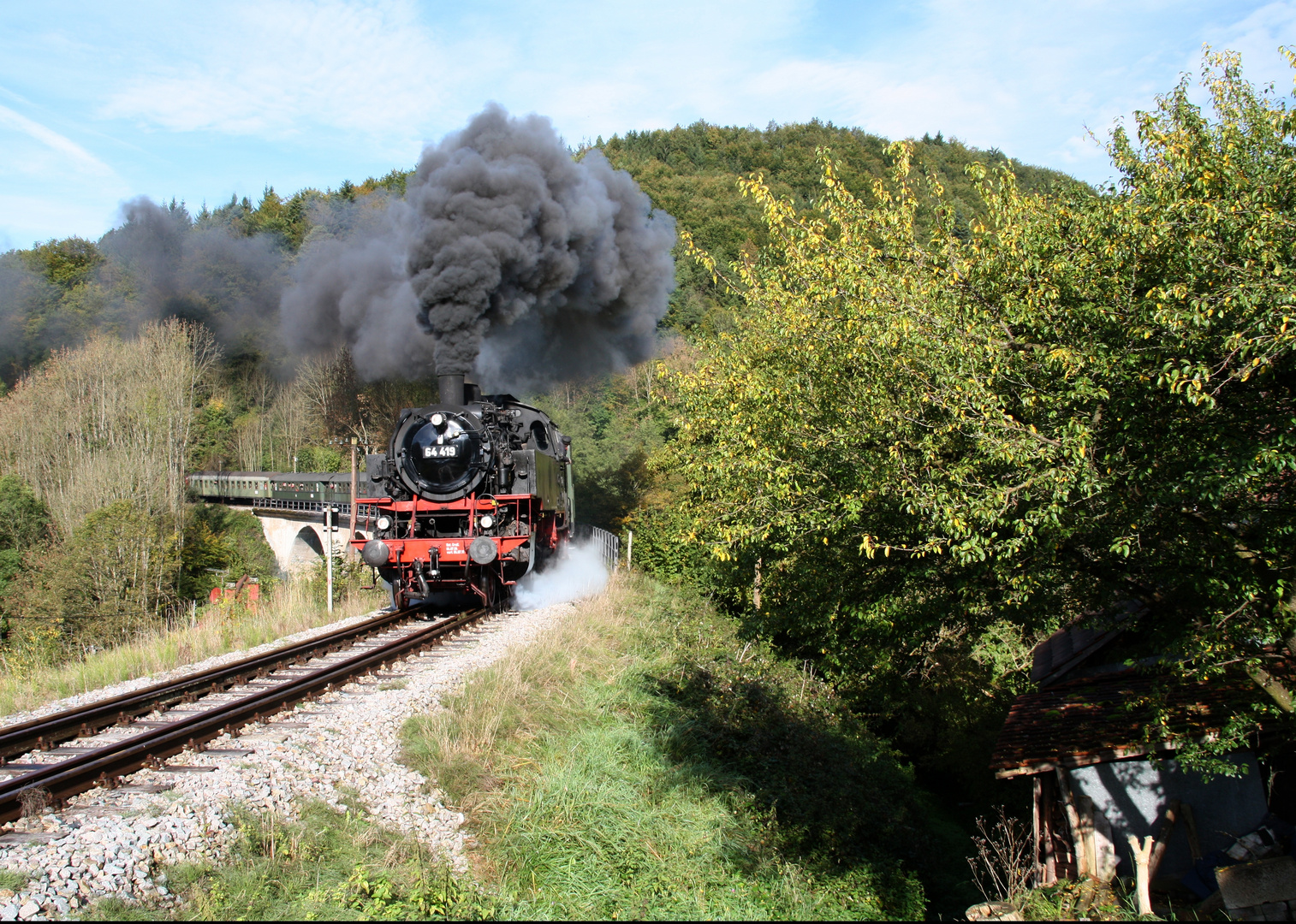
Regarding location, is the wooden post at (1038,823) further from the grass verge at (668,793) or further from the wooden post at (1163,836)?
the grass verge at (668,793)

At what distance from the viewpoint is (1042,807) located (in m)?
7.20

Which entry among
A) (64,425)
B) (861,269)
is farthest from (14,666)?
(64,425)

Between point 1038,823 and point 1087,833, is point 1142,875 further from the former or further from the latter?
point 1038,823

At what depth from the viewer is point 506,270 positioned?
1636cm

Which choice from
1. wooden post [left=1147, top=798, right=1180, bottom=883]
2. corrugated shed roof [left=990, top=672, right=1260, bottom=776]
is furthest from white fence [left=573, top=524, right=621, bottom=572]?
wooden post [left=1147, top=798, right=1180, bottom=883]

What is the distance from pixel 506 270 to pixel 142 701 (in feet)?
36.5

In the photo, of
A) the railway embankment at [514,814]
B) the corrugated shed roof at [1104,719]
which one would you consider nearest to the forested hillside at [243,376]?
the railway embankment at [514,814]

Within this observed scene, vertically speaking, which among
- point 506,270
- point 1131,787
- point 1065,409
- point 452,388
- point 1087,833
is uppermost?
point 506,270

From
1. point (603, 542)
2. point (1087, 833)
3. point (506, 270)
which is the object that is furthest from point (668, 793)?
point (603, 542)

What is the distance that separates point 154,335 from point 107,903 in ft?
107

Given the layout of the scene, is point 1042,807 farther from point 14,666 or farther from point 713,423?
point 14,666

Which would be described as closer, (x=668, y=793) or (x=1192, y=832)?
(x=1192, y=832)

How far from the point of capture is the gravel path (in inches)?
156

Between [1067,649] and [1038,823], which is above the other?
[1067,649]
